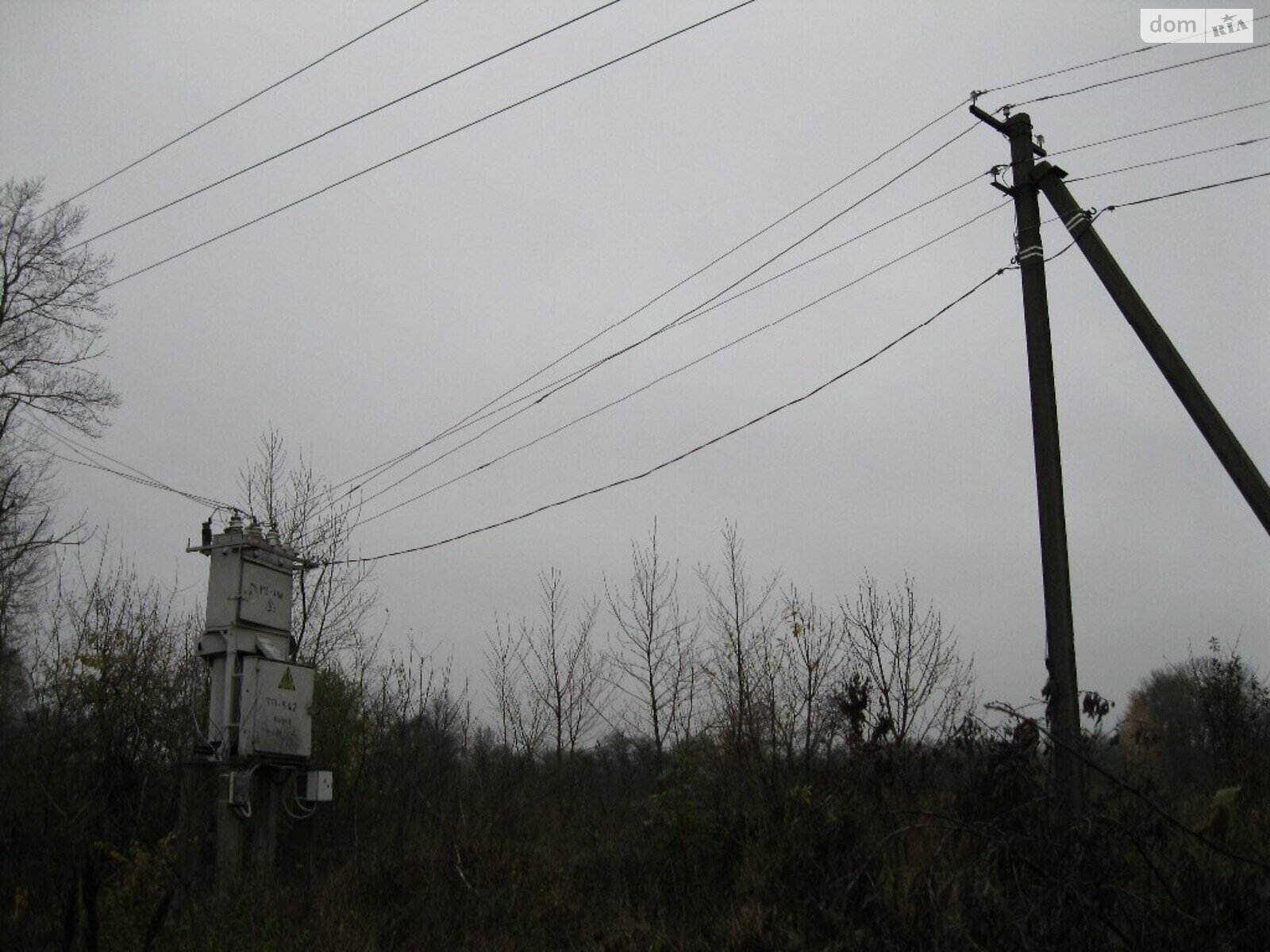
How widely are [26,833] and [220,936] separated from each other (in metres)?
Result: 2.69

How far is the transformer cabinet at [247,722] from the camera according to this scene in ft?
37.3

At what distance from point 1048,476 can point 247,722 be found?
9.33 m

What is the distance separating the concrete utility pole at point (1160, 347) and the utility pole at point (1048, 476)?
28 centimetres

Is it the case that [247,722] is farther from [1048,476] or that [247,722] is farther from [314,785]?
[1048,476]

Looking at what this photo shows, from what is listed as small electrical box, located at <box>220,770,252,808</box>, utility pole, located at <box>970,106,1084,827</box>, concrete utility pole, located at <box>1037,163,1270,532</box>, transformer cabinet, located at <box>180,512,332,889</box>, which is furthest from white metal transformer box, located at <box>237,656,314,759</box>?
concrete utility pole, located at <box>1037,163,1270,532</box>

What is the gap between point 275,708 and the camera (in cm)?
1206

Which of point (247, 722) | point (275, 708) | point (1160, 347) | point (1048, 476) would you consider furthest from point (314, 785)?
point (1160, 347)

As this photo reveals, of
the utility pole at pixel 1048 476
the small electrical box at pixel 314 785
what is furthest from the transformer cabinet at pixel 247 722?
the utility pole at pixel 1048 476

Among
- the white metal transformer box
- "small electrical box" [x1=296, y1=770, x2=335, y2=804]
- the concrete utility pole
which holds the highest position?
the concrete utility pole

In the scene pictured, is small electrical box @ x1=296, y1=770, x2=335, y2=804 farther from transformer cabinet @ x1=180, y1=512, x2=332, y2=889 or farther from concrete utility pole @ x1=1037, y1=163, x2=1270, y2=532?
concrete utility pole @ x1=1037, y1=163, x2=1270, y2=532

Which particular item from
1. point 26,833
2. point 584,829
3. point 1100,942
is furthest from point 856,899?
point 26,833

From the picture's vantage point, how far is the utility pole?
7809 mm

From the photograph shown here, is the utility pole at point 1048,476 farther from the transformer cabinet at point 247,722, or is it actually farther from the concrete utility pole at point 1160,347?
the transformer cabinet at point 247,722

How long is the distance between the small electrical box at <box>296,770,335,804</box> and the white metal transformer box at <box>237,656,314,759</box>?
295mm
